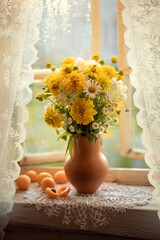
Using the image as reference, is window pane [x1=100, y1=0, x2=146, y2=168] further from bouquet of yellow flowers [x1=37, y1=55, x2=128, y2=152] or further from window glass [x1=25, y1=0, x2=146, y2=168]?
bouquet of yellow flowers [x1=37, y1=55, x2=128, y2=152]

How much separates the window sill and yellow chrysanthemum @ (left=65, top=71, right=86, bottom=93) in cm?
59

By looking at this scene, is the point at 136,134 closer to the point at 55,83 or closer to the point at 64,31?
the point at 55,83

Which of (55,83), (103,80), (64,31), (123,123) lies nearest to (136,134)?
(123,123)

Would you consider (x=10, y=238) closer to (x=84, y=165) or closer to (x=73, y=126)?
(x=84, y=165)

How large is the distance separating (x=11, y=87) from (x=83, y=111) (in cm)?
34

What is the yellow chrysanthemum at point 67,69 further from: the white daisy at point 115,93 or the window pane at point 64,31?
the window pane at point 64,31

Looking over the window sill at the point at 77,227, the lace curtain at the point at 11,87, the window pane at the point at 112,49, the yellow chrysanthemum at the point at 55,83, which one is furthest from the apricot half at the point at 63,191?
the yellow chrysanthemum at the point at 55,83

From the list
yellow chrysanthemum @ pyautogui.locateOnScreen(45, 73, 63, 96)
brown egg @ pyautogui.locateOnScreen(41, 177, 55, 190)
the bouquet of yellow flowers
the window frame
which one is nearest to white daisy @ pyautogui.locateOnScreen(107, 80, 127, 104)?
the bouquet of yellow flowers

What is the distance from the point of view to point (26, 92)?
130cm

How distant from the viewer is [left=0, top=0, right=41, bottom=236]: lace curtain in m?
1.26

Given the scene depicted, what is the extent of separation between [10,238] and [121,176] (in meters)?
0.66

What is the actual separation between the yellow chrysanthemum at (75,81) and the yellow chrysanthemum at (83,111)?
58 mm

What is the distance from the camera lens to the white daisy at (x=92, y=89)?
1230 mm

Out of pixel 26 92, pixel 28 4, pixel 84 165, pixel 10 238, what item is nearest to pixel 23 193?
pixel 10 238
